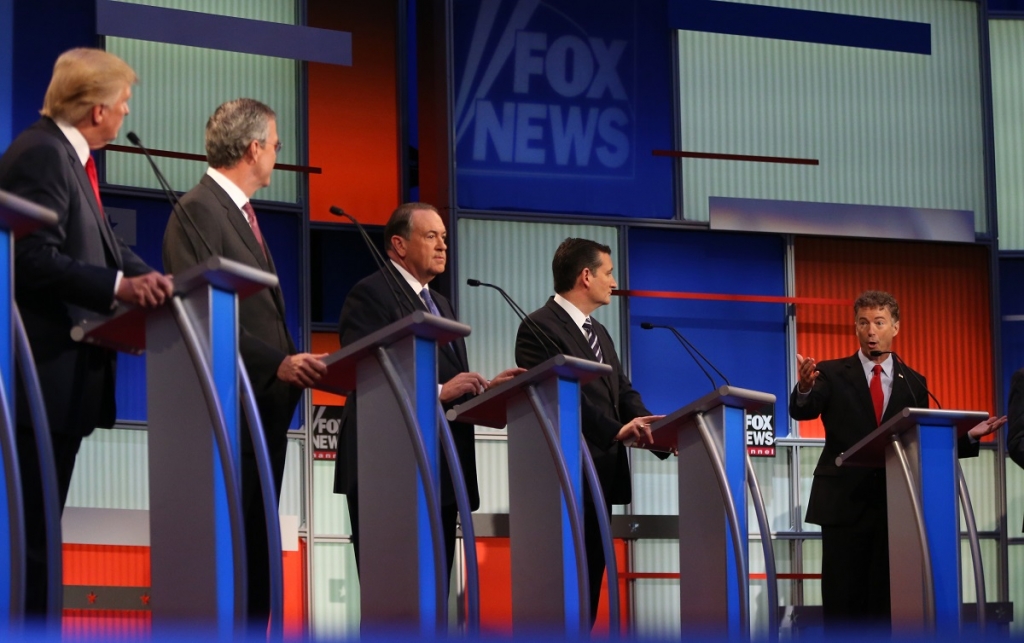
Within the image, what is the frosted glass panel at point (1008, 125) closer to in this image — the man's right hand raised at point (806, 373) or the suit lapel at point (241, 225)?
the man's right hand raised at point (806, 373)

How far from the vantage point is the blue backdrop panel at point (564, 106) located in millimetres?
6988

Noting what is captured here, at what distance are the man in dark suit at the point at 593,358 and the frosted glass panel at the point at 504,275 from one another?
6.02 ft

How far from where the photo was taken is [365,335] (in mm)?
3875

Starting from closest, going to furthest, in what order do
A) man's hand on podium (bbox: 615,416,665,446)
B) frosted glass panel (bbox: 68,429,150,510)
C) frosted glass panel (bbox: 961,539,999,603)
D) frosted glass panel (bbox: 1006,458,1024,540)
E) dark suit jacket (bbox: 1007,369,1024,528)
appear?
man's hand on podium (bbox: 615,416,665,446) < dark suit jacket (bbox: 1007,369,1024,528) < frosted glass panel (bbox: 68,429,150,510) < frosted glass panel (bbox: 961,539,999,603) < frosted glass panel (bbox: 1006,458,1024,540)

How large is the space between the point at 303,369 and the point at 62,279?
0.58m

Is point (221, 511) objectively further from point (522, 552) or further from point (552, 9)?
point (552, 9)

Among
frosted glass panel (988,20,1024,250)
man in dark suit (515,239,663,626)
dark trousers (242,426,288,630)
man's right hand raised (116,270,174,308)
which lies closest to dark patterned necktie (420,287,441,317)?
man in dark suit (515,239,663,626)

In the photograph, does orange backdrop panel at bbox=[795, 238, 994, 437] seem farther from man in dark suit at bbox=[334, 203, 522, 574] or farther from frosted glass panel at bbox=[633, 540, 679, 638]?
man in dark suit at bbox=[334, 203, 522, 574]

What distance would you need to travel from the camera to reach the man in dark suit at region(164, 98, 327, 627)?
10.9 feet

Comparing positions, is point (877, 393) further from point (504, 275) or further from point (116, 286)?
point (116, 286)

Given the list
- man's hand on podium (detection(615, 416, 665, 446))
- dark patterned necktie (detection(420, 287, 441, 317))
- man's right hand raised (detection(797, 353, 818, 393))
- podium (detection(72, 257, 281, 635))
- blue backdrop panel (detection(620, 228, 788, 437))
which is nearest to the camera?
podium (detection(72, 257, 281, 635))

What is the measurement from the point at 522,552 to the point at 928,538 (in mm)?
1326

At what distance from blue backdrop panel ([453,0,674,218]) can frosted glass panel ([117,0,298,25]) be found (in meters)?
0.81

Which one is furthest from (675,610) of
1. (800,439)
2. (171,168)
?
→ (171,168)
